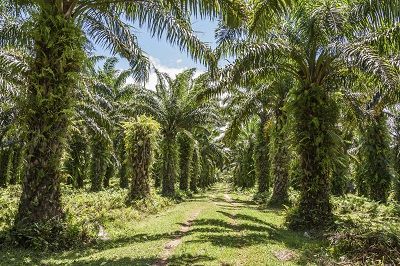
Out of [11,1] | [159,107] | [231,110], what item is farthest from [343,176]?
[11,1]

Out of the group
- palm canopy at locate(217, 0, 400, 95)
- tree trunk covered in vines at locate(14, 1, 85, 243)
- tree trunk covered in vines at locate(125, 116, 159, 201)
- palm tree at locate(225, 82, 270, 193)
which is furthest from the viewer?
tree trunk covered in vines at locate(125, 116, 159, 201)

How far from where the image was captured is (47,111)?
10.3 metres

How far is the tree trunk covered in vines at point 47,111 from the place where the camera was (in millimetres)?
10125

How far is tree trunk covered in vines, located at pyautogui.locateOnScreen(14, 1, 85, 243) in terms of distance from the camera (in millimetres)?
10125

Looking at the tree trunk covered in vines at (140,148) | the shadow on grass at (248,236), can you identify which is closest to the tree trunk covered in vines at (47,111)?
the shadow on grass at (248,236)

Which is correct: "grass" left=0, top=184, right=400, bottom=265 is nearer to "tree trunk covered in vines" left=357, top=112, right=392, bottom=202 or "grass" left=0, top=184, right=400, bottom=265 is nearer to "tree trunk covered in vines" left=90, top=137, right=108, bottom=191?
"tree trunk covered in vines" left=357, top=112, right=392, bottom=202

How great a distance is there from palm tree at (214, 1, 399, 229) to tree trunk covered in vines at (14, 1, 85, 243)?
514 cm

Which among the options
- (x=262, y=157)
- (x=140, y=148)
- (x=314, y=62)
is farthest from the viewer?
(x=262, y=157)

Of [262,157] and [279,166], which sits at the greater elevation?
[262,157]

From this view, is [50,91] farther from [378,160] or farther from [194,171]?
[194,171]

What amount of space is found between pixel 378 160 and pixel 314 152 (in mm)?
10731

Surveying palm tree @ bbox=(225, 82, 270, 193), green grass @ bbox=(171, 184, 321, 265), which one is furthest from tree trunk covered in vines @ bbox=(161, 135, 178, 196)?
green grass @ bbox=(171, 184, 321, 265)

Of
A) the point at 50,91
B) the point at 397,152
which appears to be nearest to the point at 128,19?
the point at 50,91

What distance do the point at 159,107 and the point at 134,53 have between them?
1311 centimetres
